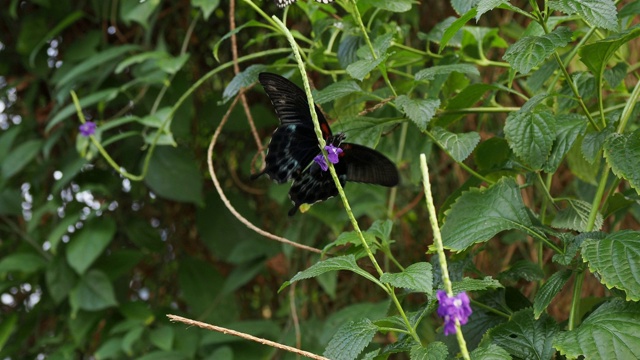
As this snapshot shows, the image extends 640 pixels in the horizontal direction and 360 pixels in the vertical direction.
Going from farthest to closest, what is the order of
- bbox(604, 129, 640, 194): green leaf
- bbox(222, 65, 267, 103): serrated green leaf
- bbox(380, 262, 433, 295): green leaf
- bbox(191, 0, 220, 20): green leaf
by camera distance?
bbox(191, 0, 220, 20): green leaf
bbox(222, 65, 267, 103): serrated green leaf
bbox(604, 129, 640, 194): green leaf
bbox(380, 262, 433, 295): green leaf

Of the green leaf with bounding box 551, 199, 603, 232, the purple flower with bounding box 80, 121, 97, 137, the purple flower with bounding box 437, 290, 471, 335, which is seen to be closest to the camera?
the purple flower with bounding box 437, 290, 471, 335

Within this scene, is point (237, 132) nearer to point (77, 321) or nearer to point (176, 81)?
point (176, 81)

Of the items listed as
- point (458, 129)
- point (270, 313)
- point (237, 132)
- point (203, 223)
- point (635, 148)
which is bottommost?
point (270, 313)

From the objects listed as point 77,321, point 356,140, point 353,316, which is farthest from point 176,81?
point 356,140

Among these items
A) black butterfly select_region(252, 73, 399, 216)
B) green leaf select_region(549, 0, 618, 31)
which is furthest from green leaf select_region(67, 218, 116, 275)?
green leaf select_region(549, 0, 618, 31)

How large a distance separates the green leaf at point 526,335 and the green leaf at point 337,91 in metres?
0.30

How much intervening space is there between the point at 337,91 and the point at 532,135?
218 millimetres

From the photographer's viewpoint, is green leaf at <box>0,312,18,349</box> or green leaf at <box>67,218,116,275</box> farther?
green leaf at <box>0,312,18,349</box>

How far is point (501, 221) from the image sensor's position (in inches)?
32.7

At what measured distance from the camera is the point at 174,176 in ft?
5.87

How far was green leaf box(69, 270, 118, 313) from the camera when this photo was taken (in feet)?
5.81

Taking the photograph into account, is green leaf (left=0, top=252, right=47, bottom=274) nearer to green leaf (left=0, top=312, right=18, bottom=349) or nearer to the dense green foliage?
the dense green foliage

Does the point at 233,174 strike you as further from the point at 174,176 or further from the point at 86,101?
the point at 86,101

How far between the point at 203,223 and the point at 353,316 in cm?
64
